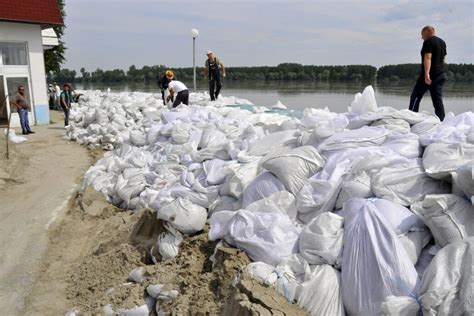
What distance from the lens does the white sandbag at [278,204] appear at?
118 inches

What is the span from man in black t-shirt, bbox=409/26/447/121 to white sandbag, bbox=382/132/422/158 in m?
2.22

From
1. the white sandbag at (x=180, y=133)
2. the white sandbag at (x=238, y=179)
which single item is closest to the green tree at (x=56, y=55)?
the white sandbag at (x=180, y=133)

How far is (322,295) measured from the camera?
2268 mm

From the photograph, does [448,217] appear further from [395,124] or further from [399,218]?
[395,124]

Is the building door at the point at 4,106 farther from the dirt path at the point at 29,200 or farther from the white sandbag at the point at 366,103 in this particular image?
the white sandbag at the point at 366,103

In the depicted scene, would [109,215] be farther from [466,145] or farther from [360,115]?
[466,145]

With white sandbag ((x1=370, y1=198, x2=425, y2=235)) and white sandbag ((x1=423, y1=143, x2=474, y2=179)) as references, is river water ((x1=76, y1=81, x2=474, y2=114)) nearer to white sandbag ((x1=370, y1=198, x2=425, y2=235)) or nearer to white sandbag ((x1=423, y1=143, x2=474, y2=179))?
white sandbag ((x1=423, y1=143, x2=474, y2=179))

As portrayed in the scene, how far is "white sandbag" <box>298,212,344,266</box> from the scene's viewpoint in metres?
2.43

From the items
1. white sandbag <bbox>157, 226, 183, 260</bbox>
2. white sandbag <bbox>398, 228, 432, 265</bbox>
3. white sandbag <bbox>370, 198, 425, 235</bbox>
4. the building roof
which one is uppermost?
the building roof

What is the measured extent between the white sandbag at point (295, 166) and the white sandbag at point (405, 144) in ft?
1.98

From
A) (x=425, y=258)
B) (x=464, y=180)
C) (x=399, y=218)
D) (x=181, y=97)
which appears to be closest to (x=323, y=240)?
(x=399, y=218)

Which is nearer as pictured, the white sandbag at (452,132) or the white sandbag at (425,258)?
the white sandbag at (425,258)

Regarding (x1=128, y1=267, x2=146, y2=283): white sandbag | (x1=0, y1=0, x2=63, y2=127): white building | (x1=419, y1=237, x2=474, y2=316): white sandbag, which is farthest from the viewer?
(x1=0, y1=0, x2=63, y2=127): white building

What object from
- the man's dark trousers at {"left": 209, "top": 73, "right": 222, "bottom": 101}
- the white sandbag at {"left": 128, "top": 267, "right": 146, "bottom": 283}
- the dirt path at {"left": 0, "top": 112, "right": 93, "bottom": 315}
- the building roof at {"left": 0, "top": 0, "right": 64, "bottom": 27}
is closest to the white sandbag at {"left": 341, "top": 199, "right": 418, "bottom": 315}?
the white sandbag at {"left": 128, "top": 267, "right": 146, "bottom": 283}
